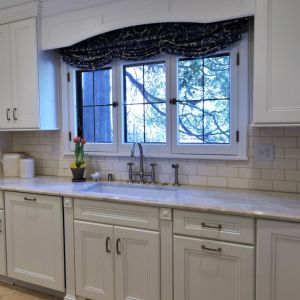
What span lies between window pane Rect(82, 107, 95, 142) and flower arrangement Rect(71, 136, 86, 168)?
0.20 meters

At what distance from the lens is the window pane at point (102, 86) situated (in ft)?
9.95

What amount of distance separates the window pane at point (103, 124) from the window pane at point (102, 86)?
0.07 metres

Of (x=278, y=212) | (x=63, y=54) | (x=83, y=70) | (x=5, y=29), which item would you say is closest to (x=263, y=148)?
(x=278, y=212)

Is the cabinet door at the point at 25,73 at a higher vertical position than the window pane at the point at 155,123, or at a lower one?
higher

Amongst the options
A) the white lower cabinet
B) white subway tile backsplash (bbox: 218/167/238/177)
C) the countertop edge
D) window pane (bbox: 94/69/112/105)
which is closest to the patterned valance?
window pane (bbox: 94/69/112/105)

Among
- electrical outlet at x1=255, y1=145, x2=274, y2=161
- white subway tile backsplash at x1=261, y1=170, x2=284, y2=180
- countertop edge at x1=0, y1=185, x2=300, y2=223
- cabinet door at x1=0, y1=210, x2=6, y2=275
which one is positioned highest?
electrical outlet at x1=255, y1=145, x2=274, y2=161

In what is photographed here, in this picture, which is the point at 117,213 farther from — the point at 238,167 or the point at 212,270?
the point at 238,167

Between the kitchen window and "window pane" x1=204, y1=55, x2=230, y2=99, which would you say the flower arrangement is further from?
"window pane" x1=204, y1=55, x2=230, y2=99

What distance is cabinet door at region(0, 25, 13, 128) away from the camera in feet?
10.1

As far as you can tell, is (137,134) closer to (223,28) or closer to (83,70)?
(83,70)

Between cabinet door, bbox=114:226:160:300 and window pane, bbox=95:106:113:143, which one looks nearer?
cabinet door, bbox=114:226:160:300

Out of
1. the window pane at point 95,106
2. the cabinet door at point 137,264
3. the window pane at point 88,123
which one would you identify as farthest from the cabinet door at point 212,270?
the window pane at point 88,123

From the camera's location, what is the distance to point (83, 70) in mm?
3139

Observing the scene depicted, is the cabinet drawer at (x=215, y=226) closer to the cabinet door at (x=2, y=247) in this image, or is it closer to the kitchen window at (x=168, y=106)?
the kitchen window at (x=168, y=106)
